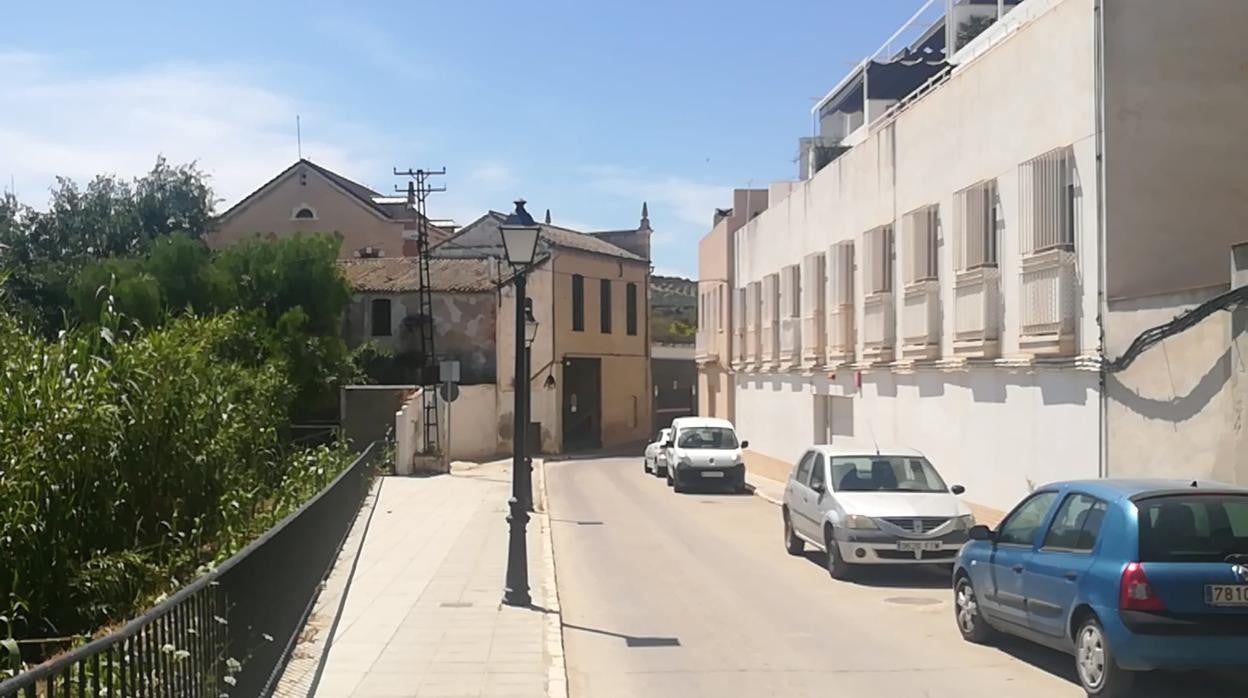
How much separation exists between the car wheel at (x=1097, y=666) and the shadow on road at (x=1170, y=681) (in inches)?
7.0

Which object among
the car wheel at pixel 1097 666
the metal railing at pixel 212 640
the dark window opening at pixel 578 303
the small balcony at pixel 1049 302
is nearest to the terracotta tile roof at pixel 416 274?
the dark window opening at pixel 578 303

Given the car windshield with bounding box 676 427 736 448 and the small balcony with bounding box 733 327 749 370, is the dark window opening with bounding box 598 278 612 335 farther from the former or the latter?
the car windshield with bounding box 676 427 736 448

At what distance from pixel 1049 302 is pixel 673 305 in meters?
78.2

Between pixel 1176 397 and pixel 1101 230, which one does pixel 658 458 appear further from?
pixel 1176 397

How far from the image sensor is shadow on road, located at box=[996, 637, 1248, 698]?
29.4ft

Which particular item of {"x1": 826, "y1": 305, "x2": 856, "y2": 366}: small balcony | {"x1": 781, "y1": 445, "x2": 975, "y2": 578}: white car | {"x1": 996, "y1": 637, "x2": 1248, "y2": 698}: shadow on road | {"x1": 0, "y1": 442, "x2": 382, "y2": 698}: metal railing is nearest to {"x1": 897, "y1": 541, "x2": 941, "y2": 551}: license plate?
{"x1": 781, "y1": 445, "x2": 975, "y2": 578}: white car

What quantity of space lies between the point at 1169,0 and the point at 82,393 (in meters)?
13.5

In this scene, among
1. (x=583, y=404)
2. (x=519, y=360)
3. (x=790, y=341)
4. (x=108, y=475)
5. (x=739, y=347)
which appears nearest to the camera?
(x=108, y=475)

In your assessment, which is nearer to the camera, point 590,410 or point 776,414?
point 776,414

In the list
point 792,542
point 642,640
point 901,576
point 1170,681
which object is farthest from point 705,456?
point 1170,681

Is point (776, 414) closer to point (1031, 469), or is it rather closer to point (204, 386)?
point (1031, 469)

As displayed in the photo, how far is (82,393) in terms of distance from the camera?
1301cm

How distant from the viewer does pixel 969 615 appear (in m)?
11.5

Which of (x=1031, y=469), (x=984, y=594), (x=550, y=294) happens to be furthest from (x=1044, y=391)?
(x=550, y=294)
